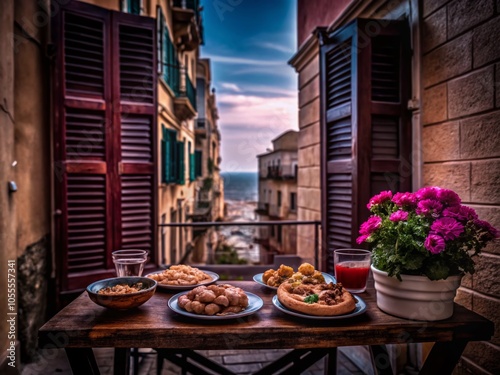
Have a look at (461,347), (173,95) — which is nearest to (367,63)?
(461,347)

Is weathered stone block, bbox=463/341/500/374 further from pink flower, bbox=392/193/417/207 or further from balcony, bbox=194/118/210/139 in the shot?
balcony, bbox=194/118/210/139

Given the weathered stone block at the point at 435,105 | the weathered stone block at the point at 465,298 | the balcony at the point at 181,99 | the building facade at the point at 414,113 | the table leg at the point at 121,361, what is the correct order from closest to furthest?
1. the table leg at the point at 121,361
2. the building facade at the point at 414,113
3. the weathered stone block at the point at 465,298
4. the weathered stone block at the point at 435,105
5. the balcony at the point at 181,99

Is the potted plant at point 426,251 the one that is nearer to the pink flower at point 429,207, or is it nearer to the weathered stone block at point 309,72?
the pink flower at point 429,207

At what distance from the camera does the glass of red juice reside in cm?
199

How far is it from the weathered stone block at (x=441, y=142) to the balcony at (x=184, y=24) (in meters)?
9.29

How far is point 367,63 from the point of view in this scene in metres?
3.27

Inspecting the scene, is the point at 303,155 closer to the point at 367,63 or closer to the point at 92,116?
the point at 367,63

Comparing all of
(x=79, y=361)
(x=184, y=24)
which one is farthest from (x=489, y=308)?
(x=184, y=24)

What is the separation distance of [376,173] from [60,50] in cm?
303

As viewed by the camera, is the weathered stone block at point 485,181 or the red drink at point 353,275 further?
the weathered stone block at point 485,181

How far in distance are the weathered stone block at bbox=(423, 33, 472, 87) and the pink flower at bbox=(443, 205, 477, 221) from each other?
1.30 m

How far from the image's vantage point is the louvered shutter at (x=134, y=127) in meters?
3.71

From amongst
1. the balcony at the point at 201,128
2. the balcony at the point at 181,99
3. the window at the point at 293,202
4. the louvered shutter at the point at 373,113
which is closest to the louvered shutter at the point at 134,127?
the louvered shutter at the point at 373,113

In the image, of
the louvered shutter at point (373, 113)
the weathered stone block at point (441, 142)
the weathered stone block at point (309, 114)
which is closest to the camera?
the weathered stone block at point (441, 142)
